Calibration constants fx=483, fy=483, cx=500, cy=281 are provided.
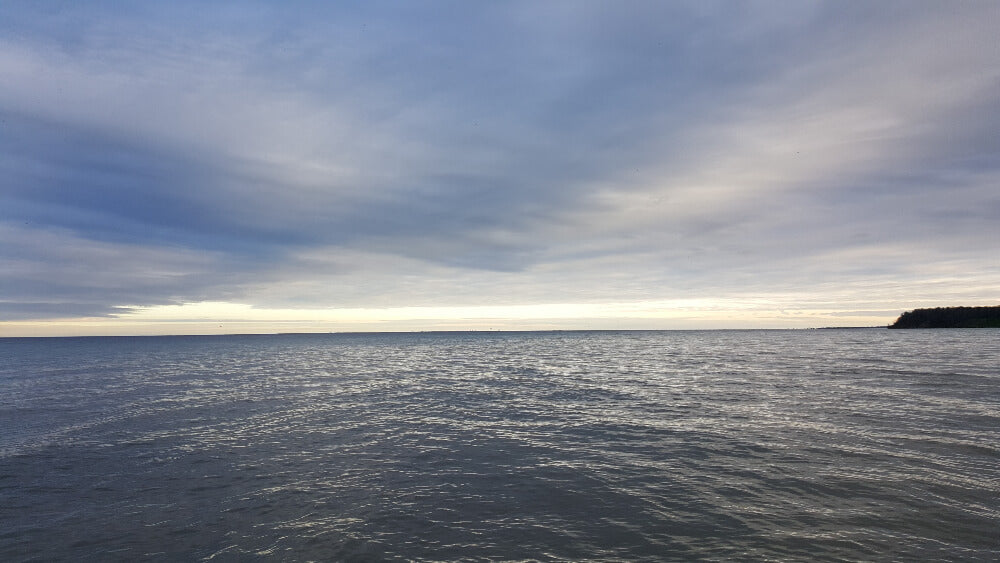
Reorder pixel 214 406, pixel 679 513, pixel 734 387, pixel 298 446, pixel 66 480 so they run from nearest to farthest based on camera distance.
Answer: pixel 679 513 → pixel 66 480 → pixel 298 446 → pixel 214 406 → pixel 734 387

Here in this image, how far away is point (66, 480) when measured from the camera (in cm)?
1958

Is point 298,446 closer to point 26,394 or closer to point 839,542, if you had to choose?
point 839,542

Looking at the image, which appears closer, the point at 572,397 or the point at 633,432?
the point at 633,432

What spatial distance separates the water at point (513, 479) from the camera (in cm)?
1323

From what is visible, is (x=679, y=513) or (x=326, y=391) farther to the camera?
(x=326, y=391)

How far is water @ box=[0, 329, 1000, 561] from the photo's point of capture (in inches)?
521

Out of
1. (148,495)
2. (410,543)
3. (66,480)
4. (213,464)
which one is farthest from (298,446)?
(410,543)

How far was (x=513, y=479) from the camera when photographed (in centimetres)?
1858

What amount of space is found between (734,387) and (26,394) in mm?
66910

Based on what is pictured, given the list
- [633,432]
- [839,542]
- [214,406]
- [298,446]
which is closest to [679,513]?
[839,542]

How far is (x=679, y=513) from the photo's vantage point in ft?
48.9

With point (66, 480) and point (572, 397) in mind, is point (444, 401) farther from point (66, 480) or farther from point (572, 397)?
point (66, 480)

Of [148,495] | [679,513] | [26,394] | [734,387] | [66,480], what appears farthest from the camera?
[26,394]

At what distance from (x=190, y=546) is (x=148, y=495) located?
19.5ft
